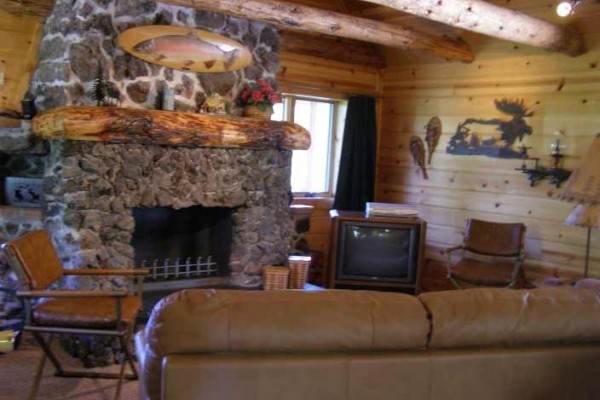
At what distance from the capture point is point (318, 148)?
604 centimetres

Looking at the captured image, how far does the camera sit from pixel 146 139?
3926mm

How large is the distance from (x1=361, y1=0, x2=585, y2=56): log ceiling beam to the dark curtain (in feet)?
6.46

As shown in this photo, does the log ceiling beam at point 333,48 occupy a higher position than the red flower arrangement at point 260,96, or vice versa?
the log ceiling beam at point 333,48

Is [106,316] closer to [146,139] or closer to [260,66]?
[146,139]

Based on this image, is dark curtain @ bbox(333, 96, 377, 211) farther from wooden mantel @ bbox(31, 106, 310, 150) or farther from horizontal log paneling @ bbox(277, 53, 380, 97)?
wooden mantel @ bbox(31, 106, 310, 150)

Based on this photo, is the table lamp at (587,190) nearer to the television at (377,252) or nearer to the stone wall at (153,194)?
the television at (377,252)

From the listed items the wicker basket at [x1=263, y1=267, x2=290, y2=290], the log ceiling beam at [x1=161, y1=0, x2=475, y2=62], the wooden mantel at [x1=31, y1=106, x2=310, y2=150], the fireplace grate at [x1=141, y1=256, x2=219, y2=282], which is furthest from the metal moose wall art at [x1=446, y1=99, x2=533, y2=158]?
the fireplace grate at [x1=141, y1=256, x2=219, y2=282]

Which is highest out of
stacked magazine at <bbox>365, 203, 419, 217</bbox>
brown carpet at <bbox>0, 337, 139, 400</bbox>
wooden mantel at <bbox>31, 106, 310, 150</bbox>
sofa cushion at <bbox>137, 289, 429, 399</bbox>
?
wooden mantel at <bbox>31, 106, 310, 150</bbox>

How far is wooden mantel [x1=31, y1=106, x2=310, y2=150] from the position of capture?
364 centimetres

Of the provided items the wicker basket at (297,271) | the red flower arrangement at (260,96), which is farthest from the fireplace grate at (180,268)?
the red flower arrangement at (260,96)

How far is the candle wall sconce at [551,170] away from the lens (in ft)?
15.0

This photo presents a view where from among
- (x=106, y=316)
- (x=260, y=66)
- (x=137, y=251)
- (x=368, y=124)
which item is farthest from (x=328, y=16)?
(x=106, y=316)

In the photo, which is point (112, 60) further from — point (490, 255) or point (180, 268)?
point (490, 255)

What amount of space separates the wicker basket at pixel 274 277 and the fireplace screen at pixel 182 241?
33cm
